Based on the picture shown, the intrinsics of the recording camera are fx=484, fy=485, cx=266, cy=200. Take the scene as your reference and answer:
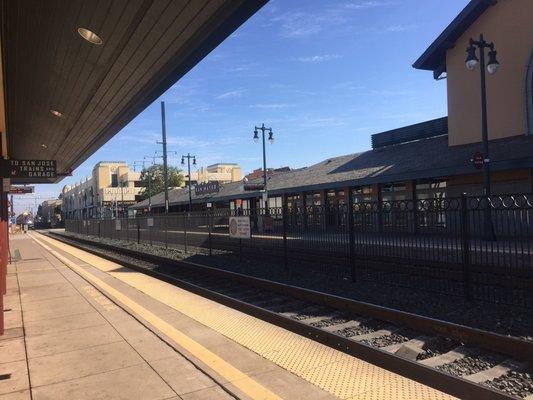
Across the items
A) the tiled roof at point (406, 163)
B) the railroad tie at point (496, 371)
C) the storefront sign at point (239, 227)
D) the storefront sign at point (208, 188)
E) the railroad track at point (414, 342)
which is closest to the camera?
the railroad track at point (414, 342)

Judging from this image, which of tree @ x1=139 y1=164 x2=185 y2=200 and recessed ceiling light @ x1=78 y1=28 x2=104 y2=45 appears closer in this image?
recessed ceiling light @ x1=78 y1=28 x2=104 y2=45

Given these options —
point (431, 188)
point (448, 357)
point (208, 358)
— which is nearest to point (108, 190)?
point (431, 188)

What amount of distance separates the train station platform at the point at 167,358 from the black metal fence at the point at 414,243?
354 centimetres

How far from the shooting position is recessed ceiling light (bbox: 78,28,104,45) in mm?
7754

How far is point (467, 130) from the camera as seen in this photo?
2272 centimetres

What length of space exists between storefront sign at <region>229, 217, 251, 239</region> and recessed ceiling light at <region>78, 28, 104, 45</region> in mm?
6952

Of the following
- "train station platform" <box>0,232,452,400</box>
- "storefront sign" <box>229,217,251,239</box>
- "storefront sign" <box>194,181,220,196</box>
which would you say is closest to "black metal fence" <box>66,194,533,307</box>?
"storefront sign" <box>229,217,251,239</box>

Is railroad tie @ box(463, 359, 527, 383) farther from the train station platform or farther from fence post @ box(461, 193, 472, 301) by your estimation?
fence post @ box(461, 193, 472, 301)

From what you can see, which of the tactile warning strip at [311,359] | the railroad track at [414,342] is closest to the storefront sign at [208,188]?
the railroad track at [414,342]

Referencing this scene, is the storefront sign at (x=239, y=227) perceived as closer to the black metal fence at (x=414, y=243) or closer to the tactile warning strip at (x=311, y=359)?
the black metal fence at (x=414, y=243)

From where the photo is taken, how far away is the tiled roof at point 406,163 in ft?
62.5

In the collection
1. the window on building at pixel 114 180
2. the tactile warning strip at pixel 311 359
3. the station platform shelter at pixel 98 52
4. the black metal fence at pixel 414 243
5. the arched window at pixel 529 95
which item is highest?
the window on building at pixel 114 180

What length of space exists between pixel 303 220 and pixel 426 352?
23.2 feet

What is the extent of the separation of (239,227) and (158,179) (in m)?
73.5
